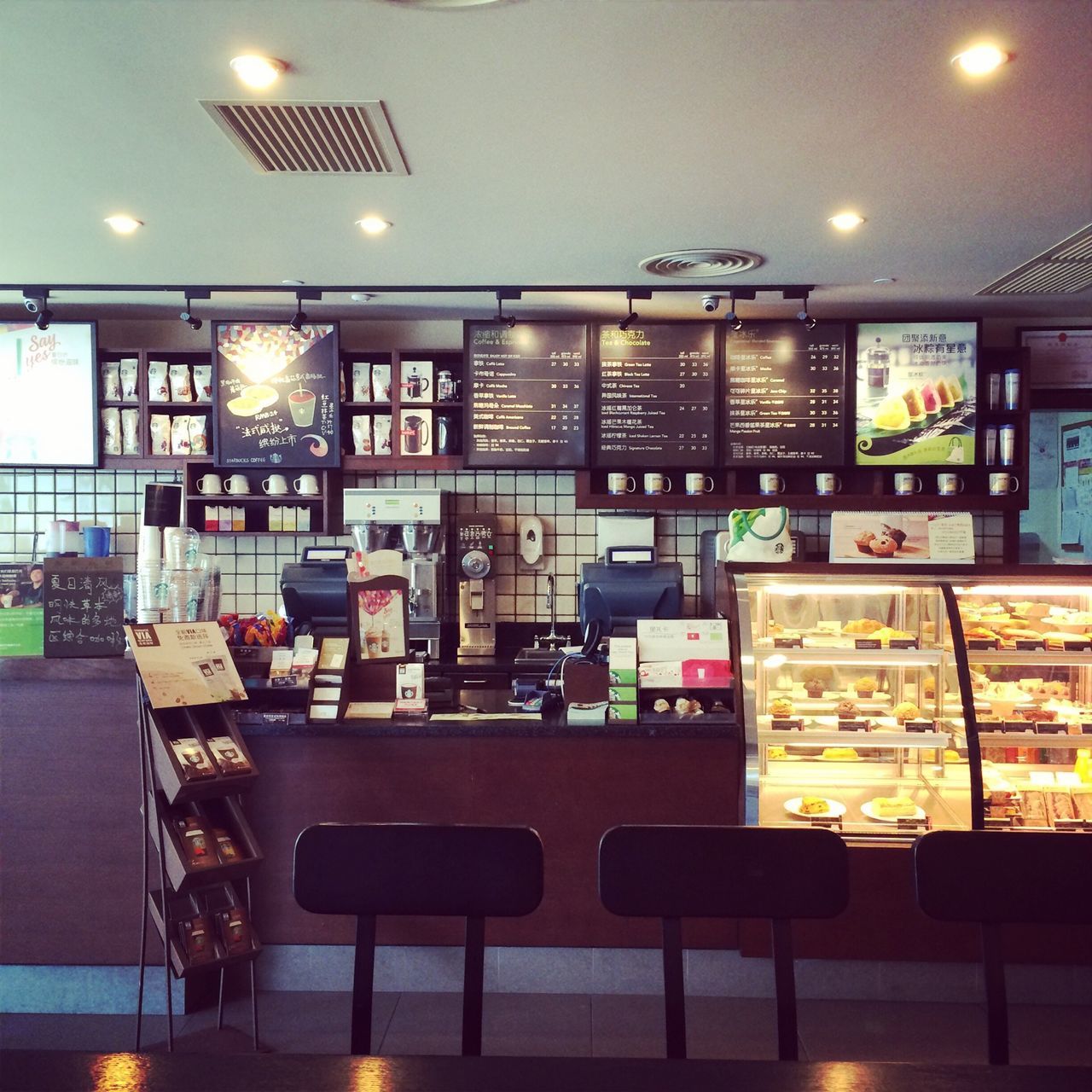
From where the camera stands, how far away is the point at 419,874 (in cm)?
164

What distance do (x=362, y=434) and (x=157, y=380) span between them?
1153mm

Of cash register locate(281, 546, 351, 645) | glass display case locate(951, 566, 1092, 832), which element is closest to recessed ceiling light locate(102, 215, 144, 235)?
cash register locate(281, 546, 351, 645)

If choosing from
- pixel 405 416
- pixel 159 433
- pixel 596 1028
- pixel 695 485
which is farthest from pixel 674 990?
pixel 159 433

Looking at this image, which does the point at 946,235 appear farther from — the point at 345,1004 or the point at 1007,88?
the point at 345,1004

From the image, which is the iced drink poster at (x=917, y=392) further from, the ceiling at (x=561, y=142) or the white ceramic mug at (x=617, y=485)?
the white ceramic mug at (x=617, y=485)

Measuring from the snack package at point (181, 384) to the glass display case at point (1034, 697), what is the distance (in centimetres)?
397

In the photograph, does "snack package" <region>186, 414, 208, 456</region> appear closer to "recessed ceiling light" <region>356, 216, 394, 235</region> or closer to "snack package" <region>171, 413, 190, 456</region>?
"snack package" <region>171, 413, 190, 456</region>

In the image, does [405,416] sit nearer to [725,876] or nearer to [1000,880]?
[725,876]

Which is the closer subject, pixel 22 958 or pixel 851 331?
pixel 22 958

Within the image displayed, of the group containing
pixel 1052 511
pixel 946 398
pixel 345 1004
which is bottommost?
pixel 345 1004

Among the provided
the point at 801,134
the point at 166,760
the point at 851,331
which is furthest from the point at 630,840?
the point at 851,331

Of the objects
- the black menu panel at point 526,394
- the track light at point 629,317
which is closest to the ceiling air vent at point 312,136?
the track light at point 629,317

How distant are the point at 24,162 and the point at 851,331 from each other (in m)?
3.79

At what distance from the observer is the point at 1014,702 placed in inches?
125
